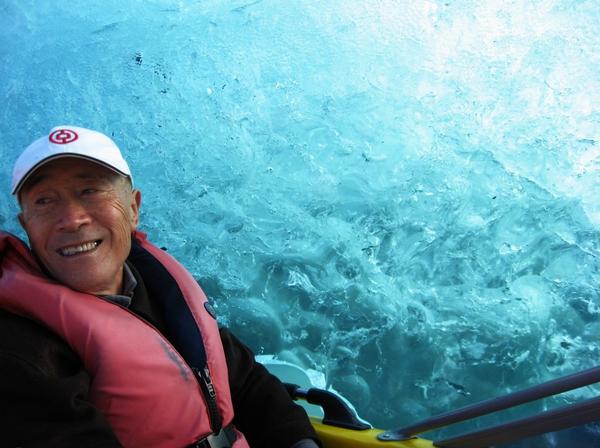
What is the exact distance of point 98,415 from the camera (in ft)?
3.22

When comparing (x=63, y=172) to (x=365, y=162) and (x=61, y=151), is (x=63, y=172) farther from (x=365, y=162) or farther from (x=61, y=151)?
(x=365, y=162)

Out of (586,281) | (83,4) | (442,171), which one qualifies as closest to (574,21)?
(442,171)

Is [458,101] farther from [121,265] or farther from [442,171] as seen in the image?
[121,265]

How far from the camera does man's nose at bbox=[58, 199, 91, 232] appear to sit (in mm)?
1128

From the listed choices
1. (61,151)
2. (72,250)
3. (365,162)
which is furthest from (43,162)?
Result: (365,162)

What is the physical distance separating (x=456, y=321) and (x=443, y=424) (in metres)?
1.15

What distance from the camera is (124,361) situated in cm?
109

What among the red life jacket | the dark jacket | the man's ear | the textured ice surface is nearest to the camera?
the dark jacket

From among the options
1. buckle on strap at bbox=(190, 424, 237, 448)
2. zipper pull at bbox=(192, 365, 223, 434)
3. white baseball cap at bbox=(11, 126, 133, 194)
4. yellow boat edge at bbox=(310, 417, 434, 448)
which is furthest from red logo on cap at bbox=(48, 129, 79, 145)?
yellow boat edge at bbox=(310, 417, 434, 448)

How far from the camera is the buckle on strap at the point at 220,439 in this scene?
1193 mm

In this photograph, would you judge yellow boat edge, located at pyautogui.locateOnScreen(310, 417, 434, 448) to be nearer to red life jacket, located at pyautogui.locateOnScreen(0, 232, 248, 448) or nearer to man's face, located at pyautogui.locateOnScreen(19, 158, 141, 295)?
red life jacket, located at pyautogui.locateOnScreen(0, 232, 248, 448)

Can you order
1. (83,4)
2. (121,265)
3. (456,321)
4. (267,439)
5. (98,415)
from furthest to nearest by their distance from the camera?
1. (83,4)
2. (456,321)
3. (267,439)
4. (121,265)
5. (98,415)

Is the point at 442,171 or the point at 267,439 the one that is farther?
the point at 442,171

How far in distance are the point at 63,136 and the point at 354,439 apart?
39.3 inches
